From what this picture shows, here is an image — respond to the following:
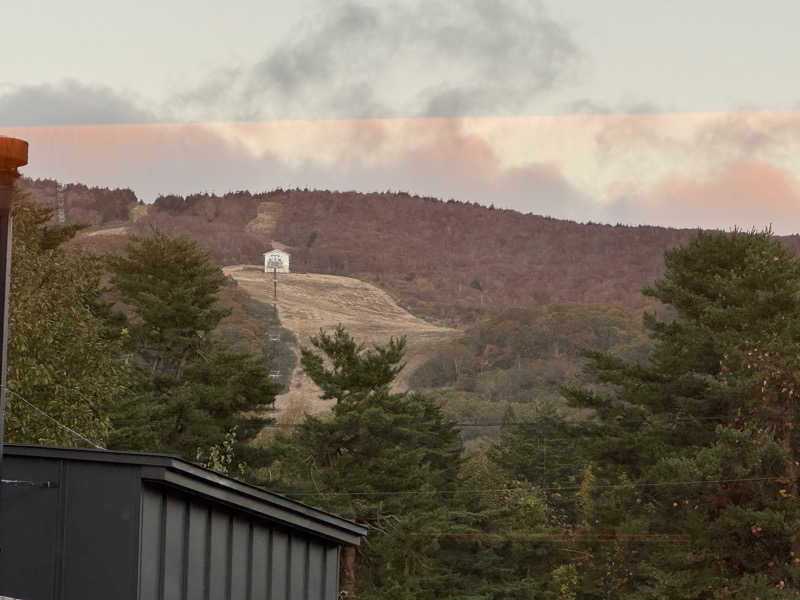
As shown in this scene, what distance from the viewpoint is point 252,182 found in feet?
595

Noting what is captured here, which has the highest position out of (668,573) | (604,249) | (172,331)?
(604,249)

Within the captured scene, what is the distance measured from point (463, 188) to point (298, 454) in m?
137

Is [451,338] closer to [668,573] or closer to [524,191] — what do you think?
[524,191]

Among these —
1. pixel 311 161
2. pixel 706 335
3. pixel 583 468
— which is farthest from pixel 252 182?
pixel 706 335

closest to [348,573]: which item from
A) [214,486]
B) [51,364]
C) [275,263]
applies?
[214,486]

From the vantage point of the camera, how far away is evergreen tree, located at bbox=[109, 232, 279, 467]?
53.4 m

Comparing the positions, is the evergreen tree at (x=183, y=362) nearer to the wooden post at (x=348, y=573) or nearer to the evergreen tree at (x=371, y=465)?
the evergreen tree at (x=371, y=465)

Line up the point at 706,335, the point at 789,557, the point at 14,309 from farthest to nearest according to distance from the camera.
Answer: the point at 706,335 < the point at 789,557 < the point at 14,309

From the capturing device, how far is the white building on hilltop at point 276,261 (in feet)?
504

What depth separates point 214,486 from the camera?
381 inches

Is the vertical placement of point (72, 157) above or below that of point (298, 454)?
above

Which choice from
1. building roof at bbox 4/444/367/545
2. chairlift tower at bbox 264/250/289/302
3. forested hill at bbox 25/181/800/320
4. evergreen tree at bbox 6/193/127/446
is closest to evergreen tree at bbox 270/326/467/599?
evergreen tree at bbox 6/193/127/446

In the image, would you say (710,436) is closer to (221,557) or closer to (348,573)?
(348,573)

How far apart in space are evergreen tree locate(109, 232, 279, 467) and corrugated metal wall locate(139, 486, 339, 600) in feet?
120
